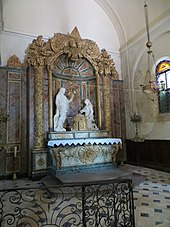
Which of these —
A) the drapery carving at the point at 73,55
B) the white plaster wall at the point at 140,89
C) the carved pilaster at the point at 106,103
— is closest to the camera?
the drapery carving at the point at 73,55

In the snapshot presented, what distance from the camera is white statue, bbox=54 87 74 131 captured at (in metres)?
7.36

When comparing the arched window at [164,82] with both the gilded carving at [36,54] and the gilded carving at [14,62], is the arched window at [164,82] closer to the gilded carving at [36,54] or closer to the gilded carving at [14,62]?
the gilded carving at [36,54]

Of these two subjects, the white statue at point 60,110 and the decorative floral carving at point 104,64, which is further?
the decorative floral carving at point 104,64

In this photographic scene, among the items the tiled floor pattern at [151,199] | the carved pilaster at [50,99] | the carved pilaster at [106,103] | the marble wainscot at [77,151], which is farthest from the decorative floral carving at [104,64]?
the tiled floor pattern at [151,199]

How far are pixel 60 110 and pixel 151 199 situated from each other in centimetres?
473

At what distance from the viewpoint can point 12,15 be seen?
766cm

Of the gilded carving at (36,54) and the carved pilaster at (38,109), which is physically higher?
the gilded carving at (36,54)

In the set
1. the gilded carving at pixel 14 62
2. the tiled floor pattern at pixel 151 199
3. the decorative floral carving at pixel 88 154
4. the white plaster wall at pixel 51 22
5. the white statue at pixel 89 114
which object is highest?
the white plaster wall at pixel 51 22

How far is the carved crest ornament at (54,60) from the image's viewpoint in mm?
7059

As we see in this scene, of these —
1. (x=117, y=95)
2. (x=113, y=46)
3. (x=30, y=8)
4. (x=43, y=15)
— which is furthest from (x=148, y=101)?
(x=30, y=8)

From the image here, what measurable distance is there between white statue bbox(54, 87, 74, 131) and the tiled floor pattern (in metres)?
2.35

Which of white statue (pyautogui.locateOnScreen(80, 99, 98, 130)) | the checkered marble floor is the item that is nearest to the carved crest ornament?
white statue (pyautogui.locateOnScreen(80, 99, 98, 130))

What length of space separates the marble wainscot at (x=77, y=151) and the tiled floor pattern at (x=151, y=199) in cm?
116

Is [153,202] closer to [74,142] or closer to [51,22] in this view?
[74,142]
